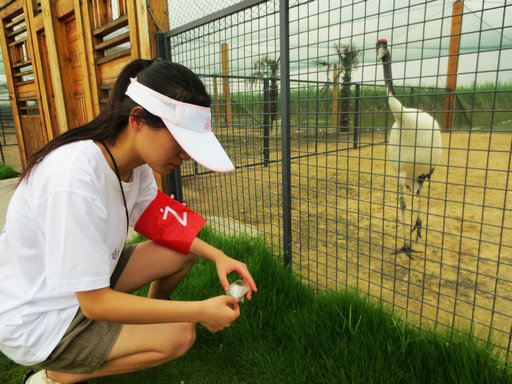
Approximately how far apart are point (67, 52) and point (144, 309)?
4.99 metres

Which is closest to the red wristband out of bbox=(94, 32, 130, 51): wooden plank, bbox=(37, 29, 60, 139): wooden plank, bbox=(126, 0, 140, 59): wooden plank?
bbox=(126, 0, 140, 59): wooden plank

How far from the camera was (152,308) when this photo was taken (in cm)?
110

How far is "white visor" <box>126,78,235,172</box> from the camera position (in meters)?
1.08

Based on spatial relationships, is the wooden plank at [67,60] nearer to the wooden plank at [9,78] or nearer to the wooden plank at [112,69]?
the wooden plank at [112,69]

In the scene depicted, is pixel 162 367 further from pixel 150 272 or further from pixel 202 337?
pixel 150 272

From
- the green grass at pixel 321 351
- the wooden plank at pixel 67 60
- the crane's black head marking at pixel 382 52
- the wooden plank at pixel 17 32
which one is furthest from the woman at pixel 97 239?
the wooden plank at pixel 17 32

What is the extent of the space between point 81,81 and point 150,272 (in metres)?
4.11

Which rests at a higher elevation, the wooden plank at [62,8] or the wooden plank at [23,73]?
the wooden plank at [62,8]

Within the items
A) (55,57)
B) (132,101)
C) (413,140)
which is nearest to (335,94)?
(413,140)

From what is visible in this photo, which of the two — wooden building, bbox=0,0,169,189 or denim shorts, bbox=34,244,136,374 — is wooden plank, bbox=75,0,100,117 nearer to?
wooden building, bbox=0,0,169,189

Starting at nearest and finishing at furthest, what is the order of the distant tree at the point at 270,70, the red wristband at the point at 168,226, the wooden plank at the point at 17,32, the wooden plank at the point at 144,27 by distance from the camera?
the red wristband at the point at 168,226 < the distant tree at the point at 270,70 < the wooden plank at the point at 144,27 < the wooden plank at the point at 17,32

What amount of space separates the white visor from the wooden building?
7.78ft

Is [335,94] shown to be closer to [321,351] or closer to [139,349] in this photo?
[321,351]

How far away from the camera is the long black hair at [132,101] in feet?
3.65
